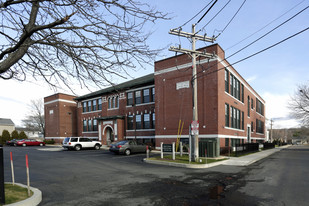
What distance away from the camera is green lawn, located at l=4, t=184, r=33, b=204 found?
633 cm

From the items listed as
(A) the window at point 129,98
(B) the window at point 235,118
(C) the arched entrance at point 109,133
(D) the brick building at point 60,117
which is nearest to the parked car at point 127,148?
(B) the window at point 235,118

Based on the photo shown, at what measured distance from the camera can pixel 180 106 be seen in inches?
991

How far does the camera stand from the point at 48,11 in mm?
6070

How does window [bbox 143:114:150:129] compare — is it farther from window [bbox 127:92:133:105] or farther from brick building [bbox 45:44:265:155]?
window [bbox 127:92:133:105]

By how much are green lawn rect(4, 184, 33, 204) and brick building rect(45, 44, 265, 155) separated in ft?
36.2

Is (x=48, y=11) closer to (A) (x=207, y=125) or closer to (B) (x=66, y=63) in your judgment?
(B) (x=66, y=63)

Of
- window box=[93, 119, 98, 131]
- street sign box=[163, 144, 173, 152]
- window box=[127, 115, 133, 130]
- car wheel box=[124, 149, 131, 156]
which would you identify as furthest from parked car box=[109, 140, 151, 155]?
window box=[93, 119, 98, 131]

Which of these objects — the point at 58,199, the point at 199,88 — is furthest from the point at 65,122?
the point at 58,199

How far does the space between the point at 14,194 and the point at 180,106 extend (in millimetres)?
19810

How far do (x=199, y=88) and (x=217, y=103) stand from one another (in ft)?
8.75

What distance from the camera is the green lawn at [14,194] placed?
6328 millimetres

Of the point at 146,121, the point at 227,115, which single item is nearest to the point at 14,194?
the point at 227,115

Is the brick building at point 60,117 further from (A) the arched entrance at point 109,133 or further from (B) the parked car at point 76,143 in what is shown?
(B) the parked car at point 76,143

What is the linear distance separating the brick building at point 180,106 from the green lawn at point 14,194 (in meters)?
11.0
